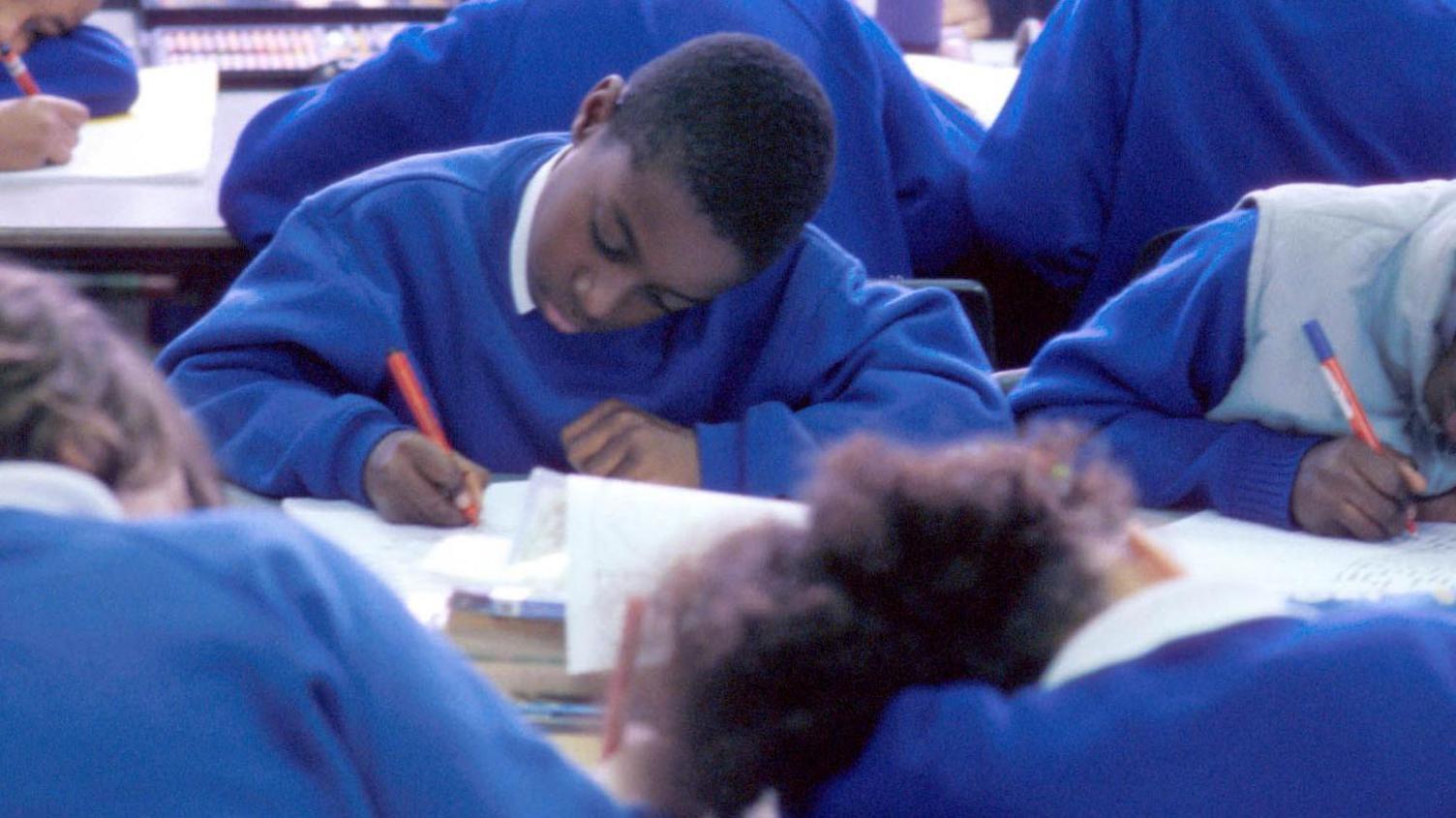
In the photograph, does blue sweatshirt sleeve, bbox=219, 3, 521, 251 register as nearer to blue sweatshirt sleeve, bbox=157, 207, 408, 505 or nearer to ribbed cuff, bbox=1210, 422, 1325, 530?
blue sweatshirt sleeve, bbox=157, 207, 408, 505

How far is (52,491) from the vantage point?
57 cm

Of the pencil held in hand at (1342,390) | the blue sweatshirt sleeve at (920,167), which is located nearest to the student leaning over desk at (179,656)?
the pencil held in hand at (1342,390)

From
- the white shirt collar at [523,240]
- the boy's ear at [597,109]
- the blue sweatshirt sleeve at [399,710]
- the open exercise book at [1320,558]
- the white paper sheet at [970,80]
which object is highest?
the blue sweatshirt sleeve at [399,710]

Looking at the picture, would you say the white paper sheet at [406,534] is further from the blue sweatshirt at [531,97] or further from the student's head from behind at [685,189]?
the blue sweatshirt at [531,97]

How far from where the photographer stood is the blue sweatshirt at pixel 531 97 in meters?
1.69

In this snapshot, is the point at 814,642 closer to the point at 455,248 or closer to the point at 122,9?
the point at 455,248

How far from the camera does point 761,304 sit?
1332mm

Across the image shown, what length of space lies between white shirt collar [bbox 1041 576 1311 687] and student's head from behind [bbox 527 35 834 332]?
0.69 meters

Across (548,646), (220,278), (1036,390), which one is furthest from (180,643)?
(220,278)

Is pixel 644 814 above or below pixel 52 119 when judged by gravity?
above

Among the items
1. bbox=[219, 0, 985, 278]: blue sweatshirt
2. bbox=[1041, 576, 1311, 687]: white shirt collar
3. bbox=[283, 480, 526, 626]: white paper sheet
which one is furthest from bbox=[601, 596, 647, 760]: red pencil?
bbox=[219, 0, 985, 278]: blue sweatshirt

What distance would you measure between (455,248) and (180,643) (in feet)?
2.52

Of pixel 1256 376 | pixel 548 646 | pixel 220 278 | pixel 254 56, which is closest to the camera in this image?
pixel 548 646

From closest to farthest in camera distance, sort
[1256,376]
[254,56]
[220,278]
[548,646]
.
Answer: [548,646]
[1256,376]
[220,278]
[254,56]
